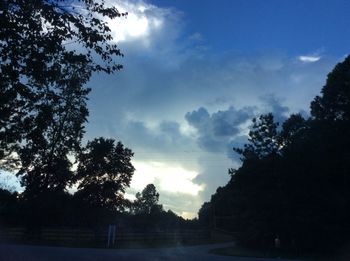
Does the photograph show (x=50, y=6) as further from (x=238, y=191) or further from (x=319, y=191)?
(x=238, y=191)

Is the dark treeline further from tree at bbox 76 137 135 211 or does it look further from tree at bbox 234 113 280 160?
tree at bbox 76 137 135 211

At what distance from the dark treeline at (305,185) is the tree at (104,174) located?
25.1 metres

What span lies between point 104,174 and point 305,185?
35.4m

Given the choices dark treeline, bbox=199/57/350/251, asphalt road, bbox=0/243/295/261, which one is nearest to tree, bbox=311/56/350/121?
dark treeline, bbox=199/57/350/251

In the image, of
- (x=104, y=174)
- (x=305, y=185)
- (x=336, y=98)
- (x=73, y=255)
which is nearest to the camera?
(x=73, y=255)

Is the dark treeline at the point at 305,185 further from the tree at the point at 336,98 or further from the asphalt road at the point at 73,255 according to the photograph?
the asphalt road at the point at 73,255

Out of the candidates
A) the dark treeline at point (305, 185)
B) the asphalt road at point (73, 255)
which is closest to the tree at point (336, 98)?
the dark treeline at point (305, 185)

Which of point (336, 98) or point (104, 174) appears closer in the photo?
point (336, 98)

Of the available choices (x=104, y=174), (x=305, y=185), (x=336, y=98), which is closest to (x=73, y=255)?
(x=305, y=185)

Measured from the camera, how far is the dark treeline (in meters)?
40.7

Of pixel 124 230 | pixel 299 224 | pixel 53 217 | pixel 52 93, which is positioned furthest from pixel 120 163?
pixel 52 93

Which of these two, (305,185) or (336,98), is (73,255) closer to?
(305,185)

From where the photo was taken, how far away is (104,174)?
2756 inches

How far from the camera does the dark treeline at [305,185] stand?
40688mm
